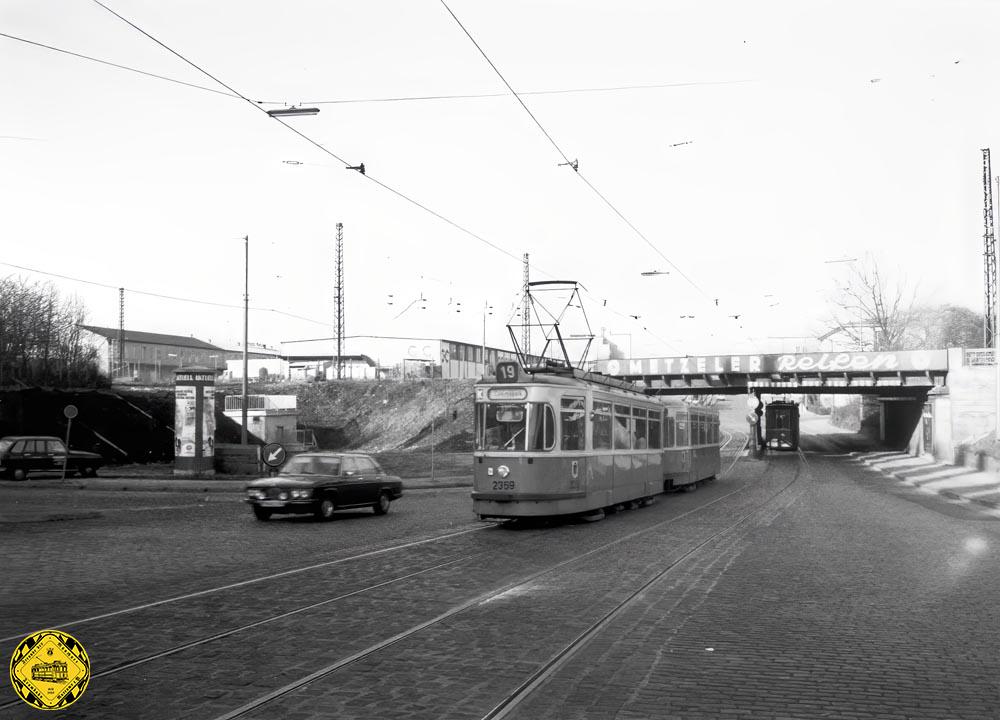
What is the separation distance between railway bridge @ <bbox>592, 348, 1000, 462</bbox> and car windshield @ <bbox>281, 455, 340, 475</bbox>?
74.6 ft

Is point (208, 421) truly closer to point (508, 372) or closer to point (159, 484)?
point (159, 484)

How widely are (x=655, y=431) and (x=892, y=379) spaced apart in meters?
35.0

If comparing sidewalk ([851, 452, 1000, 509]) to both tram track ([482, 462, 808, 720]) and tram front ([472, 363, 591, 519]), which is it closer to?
tram front ([472, 363, 591, 519])

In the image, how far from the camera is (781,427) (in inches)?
2382

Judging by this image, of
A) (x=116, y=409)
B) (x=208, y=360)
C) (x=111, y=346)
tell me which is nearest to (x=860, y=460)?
(x=116, y=409)

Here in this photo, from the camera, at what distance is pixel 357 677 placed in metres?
6.73

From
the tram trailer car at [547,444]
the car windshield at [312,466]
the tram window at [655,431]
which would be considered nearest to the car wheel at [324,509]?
the car windshield at [312,466]

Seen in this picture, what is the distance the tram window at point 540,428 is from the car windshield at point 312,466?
17.0ft

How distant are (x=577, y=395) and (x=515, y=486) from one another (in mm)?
2354

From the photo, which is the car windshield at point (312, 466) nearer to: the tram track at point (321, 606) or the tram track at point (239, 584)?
the tram track at point (239, 584)

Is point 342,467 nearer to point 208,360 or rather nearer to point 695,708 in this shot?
point 695,708

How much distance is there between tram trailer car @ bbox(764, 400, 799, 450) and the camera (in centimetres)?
6022

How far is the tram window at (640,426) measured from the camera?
901 inches

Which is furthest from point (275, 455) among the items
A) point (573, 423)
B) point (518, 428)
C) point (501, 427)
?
point (573, 423)
